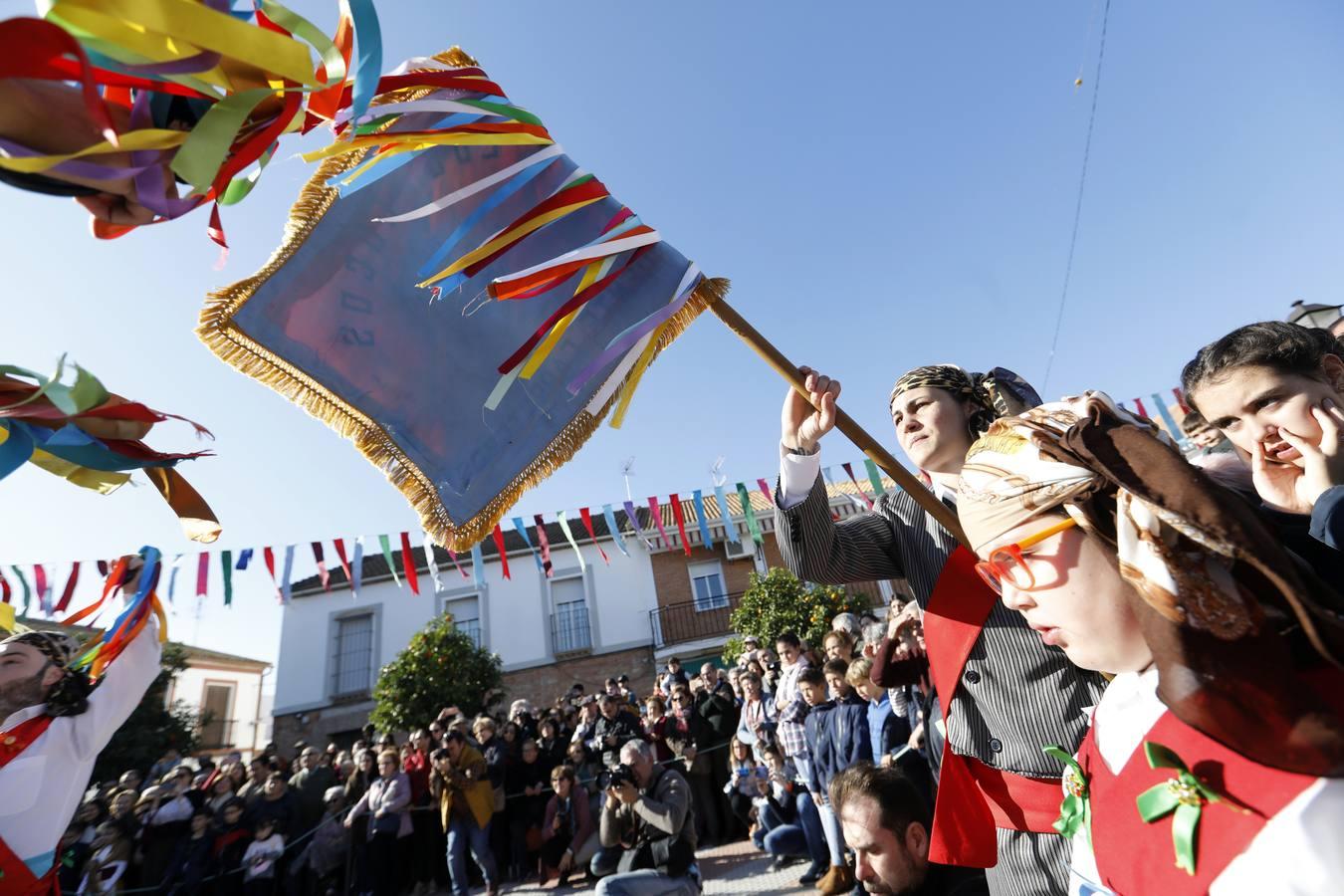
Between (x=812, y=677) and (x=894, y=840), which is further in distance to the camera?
(x=812, y=677)

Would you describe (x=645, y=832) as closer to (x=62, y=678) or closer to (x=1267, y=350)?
(x=62, y=678)

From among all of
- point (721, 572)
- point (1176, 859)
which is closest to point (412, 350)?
point (1176, 859)

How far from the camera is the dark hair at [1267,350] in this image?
1687 mm

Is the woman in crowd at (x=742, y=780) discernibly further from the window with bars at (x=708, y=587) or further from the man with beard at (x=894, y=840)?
the window with bars at (x=708, y=587)

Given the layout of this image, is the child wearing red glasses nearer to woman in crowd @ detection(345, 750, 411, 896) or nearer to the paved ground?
the paved ground

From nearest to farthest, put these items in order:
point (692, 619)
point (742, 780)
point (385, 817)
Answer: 1. point (742, 780)
2. point (385, 817)
3. point (692, 619)

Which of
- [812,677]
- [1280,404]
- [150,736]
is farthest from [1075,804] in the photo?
[150,736]

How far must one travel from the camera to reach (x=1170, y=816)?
94 centimetres

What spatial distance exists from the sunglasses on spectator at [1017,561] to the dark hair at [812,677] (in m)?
4.58

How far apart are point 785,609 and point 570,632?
24.0 ft

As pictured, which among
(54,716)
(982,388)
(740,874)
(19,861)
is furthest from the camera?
(740,874)

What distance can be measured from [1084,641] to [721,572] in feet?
61.3

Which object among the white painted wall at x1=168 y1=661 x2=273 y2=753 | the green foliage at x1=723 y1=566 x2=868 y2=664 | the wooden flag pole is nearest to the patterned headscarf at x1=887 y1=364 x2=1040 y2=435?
the wooden flag pole

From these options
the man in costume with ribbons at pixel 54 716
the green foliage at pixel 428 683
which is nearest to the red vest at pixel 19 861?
the man in costume with ribbons at pixel 54 716
